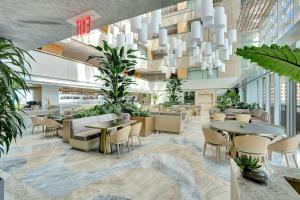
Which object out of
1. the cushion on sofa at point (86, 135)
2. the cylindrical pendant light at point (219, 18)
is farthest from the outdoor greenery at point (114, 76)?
the cylindrical pendant light at point (219, 18)

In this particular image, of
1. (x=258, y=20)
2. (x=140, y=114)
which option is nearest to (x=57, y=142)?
(x=140, y=114)

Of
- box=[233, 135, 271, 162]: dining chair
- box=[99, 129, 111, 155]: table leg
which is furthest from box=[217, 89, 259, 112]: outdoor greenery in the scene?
box=[99, 129, 111, 155]: table leg

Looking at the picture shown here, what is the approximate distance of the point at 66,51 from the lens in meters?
11.1

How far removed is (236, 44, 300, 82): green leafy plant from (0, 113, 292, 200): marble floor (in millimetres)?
2170

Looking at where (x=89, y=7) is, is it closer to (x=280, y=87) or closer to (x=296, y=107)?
(x=296, y=107)

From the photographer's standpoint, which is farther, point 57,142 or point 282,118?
point 282,118

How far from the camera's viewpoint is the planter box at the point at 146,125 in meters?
6.11

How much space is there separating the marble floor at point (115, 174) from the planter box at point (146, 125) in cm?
147

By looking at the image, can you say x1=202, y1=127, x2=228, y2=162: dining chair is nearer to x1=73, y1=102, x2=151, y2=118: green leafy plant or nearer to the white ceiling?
the white ceiling

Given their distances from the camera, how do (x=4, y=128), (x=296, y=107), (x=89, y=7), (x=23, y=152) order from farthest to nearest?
(x=296, y=107)
(x=23, y=152)
(x=89, y=7)
(x=4, y=128)

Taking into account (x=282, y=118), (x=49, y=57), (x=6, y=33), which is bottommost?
(x=282, y=118)

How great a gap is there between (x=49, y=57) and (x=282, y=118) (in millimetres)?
9818

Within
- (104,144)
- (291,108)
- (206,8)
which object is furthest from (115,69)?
(291,108)

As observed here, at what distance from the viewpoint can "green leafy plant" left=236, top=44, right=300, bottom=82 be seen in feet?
2.50
